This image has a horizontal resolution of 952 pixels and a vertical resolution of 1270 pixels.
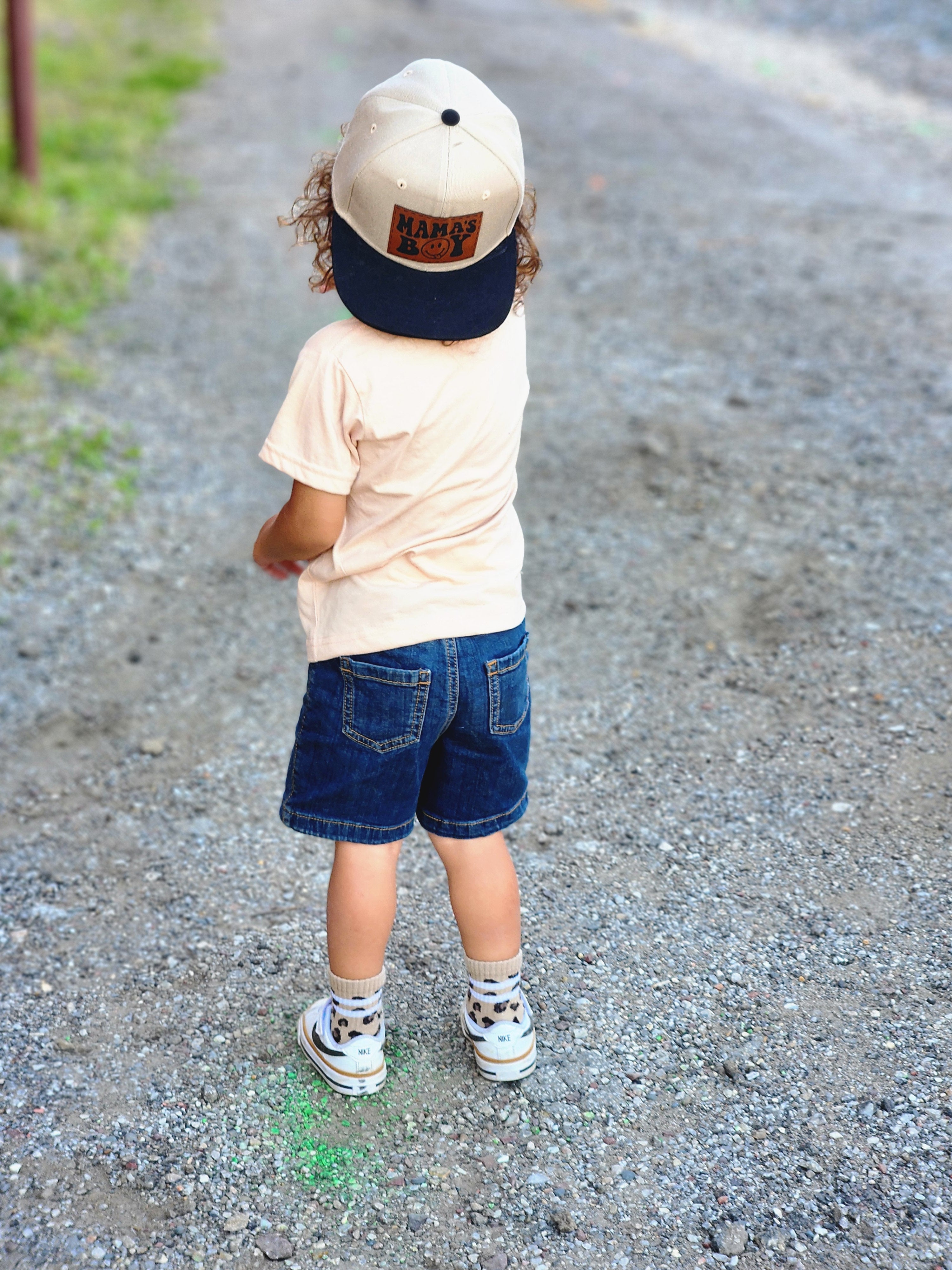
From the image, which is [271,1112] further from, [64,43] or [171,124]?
[64,43]

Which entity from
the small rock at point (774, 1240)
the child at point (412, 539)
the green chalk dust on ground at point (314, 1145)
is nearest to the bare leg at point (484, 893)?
the child at point (412, 539)

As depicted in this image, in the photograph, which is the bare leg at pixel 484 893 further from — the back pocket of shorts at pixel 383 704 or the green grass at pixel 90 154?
the green grass at pixel 90 154

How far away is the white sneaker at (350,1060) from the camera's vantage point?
2.08m

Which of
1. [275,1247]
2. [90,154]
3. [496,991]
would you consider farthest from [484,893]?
[90,154]

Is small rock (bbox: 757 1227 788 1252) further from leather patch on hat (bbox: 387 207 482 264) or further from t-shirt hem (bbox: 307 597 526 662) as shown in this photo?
leather patch on hat (bbox: 387 207 482 264)

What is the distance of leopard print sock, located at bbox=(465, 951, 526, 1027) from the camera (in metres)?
2.09

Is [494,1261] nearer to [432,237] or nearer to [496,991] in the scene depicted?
[496,991]

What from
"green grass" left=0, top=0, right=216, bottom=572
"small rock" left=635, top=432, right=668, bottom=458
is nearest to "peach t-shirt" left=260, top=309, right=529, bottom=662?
"green grass" left=0, top=0, right=216, bottom=572

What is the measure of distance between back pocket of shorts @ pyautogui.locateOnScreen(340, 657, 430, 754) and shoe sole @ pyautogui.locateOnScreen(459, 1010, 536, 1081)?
65 cm

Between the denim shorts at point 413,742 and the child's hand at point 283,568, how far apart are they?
20cm

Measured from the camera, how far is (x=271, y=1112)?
208 centimetres

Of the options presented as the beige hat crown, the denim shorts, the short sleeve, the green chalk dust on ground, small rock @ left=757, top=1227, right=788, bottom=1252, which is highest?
the beige hat crown

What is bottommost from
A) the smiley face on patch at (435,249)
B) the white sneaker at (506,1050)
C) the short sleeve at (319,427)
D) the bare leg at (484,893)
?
the white sneaker at (506,1050)

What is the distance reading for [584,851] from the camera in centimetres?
270
